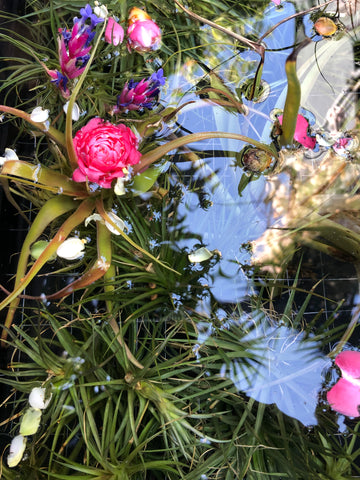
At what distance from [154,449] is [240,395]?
152 millimetres

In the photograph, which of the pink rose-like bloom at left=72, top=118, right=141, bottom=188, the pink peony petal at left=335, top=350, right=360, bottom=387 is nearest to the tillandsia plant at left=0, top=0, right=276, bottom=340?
the pink rose-like bloom at left=72, top=118, right=141, bottom=188

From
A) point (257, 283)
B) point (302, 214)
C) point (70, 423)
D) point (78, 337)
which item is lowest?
point (70, 423)

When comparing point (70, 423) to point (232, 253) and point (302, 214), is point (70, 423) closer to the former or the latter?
point (232, 253)

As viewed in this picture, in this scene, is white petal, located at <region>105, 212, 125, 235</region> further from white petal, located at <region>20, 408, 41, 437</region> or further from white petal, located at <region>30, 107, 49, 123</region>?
white petal, located at <region>20, 408, 41, 437</region>

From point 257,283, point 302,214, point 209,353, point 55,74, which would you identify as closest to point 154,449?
point 209,353

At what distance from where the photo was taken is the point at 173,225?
0.66 metres

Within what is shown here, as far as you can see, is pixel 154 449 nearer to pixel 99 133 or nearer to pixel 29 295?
pixel 29 295

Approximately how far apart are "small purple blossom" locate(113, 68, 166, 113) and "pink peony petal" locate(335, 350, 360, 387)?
478 millimetres

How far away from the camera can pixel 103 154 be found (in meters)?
0.56

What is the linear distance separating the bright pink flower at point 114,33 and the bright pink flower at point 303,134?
294mm

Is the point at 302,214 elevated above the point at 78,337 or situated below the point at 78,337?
above

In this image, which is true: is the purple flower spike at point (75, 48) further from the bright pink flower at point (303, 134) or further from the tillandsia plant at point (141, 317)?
the bright pink flower at point (303, 134)

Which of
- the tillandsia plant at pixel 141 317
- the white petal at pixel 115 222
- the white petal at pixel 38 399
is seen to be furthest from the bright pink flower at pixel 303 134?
the white petal at pixel 38 399

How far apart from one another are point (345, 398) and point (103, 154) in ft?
1.56
